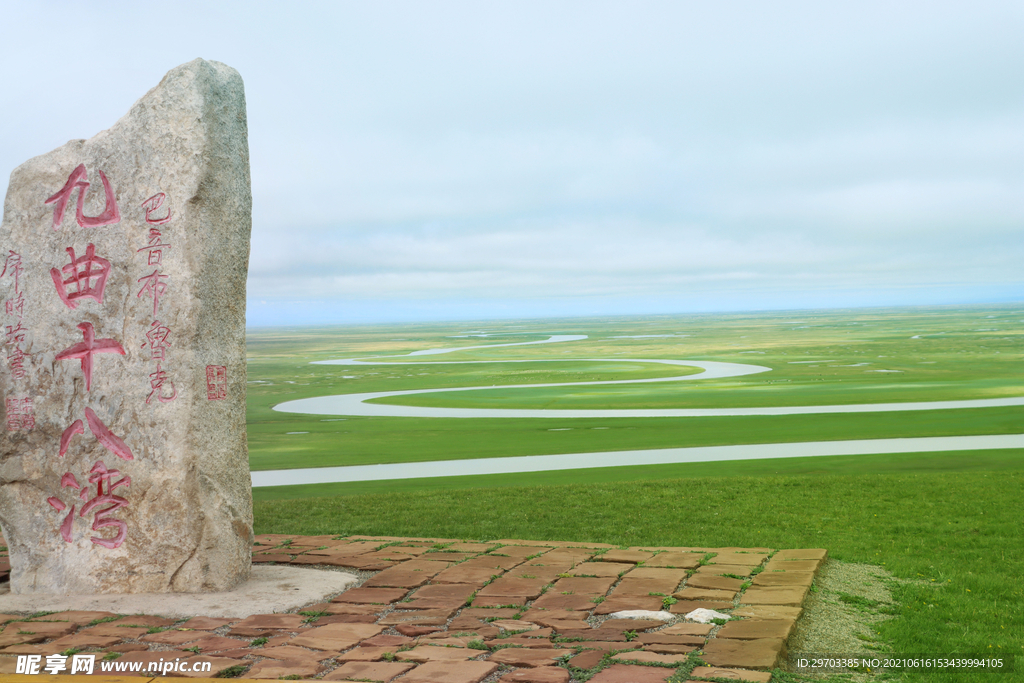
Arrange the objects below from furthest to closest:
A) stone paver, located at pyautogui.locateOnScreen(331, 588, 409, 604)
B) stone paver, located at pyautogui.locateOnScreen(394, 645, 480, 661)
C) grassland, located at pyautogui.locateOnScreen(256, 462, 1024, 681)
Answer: stone paver, located at pyautogui.locateOnScreen(331, 588, 409, 604) < grassland, located at pyautogui.locateOnScreen(256, 462, 1024, 681) < stone paver, located at pyautogui.locateOnScreen(394, 645, 480, 661)

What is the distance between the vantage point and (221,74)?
754cm

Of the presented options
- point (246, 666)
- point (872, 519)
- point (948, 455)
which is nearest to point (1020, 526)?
point (872, 519)

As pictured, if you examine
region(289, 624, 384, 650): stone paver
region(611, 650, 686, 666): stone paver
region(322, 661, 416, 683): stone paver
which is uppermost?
region(322, 661, 416, 683): stone paver

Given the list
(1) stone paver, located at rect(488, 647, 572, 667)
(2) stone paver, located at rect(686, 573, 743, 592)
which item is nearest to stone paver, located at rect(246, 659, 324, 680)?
(1) stone paver, located at rect(488, 647, 572, 667)

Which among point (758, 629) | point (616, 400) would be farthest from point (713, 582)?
point (616, 400)

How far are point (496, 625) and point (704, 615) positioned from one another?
4.96 feet

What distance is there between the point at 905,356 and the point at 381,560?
43.3 m

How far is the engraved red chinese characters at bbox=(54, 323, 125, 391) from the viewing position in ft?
23.9

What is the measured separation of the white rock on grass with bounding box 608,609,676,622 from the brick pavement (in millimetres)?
59

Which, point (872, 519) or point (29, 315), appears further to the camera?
point (872, 519)

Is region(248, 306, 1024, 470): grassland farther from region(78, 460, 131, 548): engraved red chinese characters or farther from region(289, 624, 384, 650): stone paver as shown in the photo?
region(289, 624, 384, 650): stone paver

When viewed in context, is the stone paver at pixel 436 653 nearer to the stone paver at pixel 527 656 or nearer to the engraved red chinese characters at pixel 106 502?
the stone paver at pixel 527 656

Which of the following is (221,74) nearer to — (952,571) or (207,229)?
(207,229)

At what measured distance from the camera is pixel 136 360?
23.7ft
